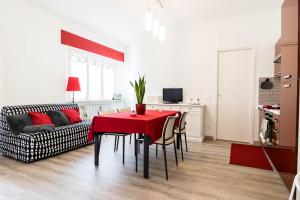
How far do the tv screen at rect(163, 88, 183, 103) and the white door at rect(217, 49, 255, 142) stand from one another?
0.97 meters

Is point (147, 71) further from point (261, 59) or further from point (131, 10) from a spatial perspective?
point (261, 59)

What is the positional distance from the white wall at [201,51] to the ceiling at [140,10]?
242 mm

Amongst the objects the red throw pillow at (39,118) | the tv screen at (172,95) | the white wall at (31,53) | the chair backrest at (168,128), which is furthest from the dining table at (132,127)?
the tv screen at (172,95)

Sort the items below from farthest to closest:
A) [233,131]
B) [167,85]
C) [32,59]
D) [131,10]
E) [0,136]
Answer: [167,85]
[233,131]
[131,10]
[32,59]
[0,136]

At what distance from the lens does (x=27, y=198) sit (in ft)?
6.46

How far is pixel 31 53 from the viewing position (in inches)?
149

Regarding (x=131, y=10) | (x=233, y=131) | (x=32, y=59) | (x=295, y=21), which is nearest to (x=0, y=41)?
(x=32, y=59)

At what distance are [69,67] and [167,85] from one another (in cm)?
250

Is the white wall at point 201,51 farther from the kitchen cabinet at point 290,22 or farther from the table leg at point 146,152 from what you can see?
the table leg at point 146,152

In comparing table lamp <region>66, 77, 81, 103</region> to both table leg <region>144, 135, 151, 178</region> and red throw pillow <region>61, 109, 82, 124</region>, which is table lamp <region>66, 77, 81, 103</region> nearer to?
red throw pillow <region>61, 109, 82, 124</region>

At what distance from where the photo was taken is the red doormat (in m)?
3.03

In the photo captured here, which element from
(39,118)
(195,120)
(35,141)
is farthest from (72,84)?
(195,120)

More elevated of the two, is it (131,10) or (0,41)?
(131,10)

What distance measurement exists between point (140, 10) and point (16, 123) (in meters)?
3.13
